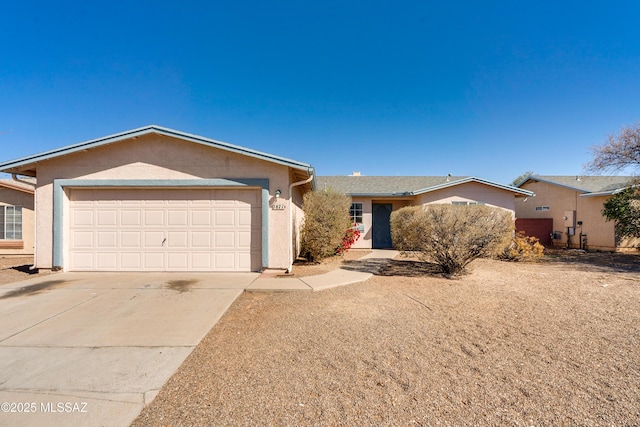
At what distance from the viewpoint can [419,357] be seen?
341 cm

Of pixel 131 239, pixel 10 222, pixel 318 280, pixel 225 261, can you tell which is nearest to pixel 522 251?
pixel 318 280

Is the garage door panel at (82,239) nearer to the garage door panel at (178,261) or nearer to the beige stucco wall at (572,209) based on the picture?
the garage door panel at (178,261)

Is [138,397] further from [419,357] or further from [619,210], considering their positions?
[619,210]

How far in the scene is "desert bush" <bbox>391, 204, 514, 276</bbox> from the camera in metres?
7.37

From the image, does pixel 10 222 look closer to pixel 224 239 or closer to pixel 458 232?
pixel 224 239

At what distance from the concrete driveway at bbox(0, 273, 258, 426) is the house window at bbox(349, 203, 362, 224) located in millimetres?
8171

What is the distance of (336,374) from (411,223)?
565 cm

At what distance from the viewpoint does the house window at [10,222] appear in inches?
480

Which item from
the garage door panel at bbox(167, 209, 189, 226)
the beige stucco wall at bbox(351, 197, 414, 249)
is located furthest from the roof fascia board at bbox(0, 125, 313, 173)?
the beige stucco wall at bbox(351, 197, 414, 249)

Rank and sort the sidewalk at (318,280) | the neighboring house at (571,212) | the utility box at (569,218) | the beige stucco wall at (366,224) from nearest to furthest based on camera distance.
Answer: the sidewalk at (318,280) → the neighboring house at (571,212) → the beige stucco wall at (366,224) → the utility box at (569,218)

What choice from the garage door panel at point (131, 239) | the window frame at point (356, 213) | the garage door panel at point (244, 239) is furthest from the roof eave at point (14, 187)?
the window frame at point (356, 213)

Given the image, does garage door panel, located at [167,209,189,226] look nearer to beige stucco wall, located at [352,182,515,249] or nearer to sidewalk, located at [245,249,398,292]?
sidewalk, located at [245,249,398,292]

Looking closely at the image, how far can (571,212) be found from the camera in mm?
15609

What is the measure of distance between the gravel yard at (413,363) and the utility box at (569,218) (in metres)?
12.0
